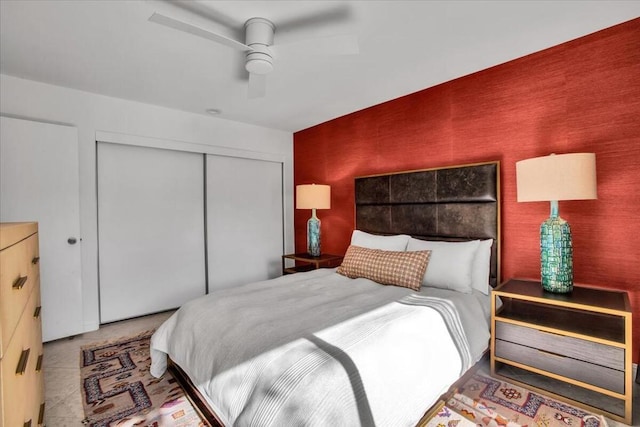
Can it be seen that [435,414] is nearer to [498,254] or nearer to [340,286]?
[340,286]

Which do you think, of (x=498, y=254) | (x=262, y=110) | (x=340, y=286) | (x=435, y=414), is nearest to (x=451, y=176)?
(x=498, y=254)

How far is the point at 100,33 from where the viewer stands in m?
2.01

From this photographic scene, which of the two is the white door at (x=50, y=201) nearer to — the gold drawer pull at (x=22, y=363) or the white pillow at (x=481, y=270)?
the gold drawer pull at (x=22, y=363)

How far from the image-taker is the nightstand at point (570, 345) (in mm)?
1640

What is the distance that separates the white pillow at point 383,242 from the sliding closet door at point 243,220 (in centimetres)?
174

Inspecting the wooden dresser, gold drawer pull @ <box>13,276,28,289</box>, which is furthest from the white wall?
gold drawer pull @ <box>13,276,28,289</box>

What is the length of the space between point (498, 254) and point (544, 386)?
928 millimetres

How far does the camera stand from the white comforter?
3.76 feet

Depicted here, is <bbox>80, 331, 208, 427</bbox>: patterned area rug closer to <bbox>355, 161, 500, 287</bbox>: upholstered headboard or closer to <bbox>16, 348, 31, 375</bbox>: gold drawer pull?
<bbox>16, 348, 31, 375</bbox>: gold drawer pull

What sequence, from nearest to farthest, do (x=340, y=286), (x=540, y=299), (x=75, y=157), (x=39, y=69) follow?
1. (x=540, y=299)
2. (x=340, y=286)
3. (x=39, y=69)
4. (x=75, y=157)

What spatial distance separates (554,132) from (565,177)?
625 millimetres

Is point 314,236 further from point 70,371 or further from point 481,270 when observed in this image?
point 70,371

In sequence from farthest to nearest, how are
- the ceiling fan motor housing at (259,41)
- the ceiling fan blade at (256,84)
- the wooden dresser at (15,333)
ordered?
the ceiling fan blade at (256,84), the ceiling fan motor housing at (259,41), the wooden dresser at (15,333)

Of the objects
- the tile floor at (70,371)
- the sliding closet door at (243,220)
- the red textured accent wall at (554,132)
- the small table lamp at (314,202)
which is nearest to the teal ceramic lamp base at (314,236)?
the small table lamp at (314,202)
